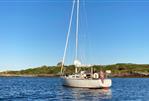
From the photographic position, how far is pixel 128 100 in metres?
54.5

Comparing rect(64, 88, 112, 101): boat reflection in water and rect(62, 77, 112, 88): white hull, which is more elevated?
rect(62, 77, 112, 88): white hull

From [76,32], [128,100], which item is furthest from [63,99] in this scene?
[76,32]

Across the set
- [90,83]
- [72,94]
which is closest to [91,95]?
[72,94]

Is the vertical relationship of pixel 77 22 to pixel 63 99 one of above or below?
above

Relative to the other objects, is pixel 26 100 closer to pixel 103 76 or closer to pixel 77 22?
pixel 103 76

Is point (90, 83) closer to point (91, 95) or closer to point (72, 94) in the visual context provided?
point (72, 94)

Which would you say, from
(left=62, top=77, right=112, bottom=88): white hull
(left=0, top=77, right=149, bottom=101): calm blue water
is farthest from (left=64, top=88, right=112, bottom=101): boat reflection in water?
(left=62, top=77, right=112, bottom=88): white hull

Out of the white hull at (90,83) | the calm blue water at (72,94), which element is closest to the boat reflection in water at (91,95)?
the calm blue water at (72,94)

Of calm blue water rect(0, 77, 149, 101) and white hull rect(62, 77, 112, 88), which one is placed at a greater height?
white hull rect(62, 77, 112, 88)

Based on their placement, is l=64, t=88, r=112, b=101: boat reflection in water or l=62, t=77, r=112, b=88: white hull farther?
l=62, t=77, r=112, b=88: white hull

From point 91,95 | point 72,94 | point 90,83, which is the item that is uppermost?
point 90,83

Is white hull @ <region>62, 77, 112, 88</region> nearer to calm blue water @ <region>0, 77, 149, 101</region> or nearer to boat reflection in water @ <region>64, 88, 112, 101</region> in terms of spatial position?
boat reflection in water @ <region>64, 88, 112, 101</region>

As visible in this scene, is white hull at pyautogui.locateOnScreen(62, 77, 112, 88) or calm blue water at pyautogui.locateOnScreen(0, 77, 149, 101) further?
white hull at pyautogui.locateOnScreen(62, 77, 112, 88)

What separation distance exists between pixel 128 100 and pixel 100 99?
4.26 metres
